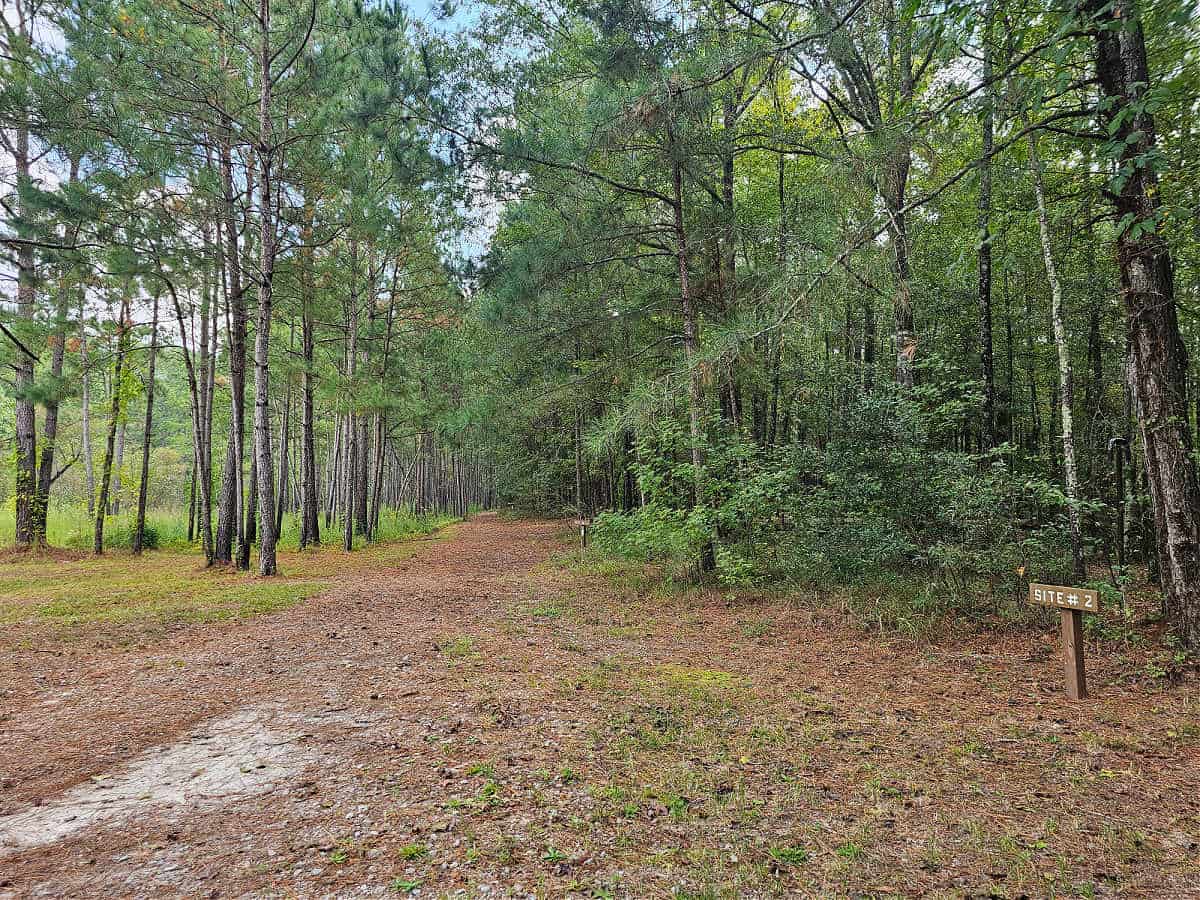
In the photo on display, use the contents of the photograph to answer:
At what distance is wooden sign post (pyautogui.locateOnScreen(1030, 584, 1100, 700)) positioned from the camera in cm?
409

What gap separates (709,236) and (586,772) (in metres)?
7.80

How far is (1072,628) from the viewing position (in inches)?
164

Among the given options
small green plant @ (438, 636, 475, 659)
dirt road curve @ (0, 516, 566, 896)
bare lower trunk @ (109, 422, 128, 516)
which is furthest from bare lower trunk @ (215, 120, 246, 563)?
small green plant @ (438, 636, 475, 659)

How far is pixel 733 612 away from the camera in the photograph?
23.9 feet

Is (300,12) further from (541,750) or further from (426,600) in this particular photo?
(541,750)

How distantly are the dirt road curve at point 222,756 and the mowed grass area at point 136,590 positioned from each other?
80cm

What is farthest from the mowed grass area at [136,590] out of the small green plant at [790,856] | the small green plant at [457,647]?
the small green plant at [790,856]

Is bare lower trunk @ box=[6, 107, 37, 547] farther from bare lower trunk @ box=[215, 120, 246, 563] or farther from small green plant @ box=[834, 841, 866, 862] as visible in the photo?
small green plant @ box=[834, 841, 866, 862]

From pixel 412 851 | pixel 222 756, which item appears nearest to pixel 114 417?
pixel 222 756

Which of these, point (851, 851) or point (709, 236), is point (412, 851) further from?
point (709, 236)

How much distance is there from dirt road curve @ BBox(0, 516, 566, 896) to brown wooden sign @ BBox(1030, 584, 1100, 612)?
13.7 ft

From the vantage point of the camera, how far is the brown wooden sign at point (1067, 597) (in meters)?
3.99

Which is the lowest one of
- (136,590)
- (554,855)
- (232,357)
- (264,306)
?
(554,855)

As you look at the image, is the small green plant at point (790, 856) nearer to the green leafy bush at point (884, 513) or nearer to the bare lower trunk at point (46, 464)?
the green leafy bush at point (884, 513)
